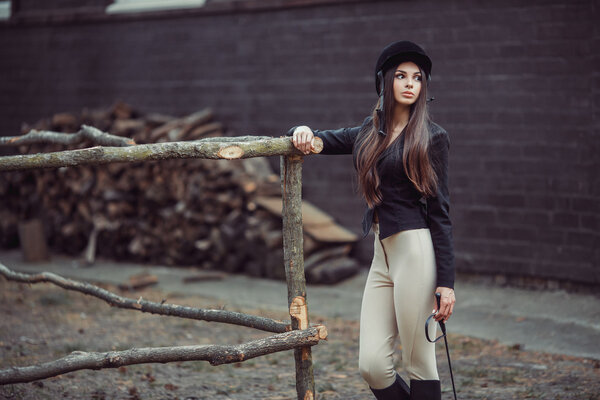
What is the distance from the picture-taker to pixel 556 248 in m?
7.28

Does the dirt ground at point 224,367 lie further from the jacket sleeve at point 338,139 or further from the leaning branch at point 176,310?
the jacket sleeve at point 338,139

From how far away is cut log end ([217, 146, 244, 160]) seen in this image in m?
3.74

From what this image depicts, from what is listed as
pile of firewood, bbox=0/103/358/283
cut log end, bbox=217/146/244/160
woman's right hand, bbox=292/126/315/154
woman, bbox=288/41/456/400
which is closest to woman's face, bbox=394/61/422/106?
woman, bbox=288/41/456/400

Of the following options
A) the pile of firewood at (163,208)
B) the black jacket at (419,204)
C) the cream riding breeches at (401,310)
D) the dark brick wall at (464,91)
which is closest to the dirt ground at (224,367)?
the cream riding breeches at (401,310)

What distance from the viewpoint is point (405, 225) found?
350 centimetres

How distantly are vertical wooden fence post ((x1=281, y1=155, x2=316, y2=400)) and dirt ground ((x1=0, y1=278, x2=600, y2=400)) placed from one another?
1068 millimetres

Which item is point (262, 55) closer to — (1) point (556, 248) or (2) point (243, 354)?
(1) point (556, 248)

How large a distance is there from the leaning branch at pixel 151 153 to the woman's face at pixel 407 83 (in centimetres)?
48

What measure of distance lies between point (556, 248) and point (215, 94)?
15.7 feet

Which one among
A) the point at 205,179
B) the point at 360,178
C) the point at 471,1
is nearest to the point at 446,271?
the point at 360,178

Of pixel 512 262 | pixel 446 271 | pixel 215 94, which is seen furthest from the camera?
pixel 215 94

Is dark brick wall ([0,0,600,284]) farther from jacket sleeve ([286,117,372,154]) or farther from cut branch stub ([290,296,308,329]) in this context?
cut branch stub ([290,296,308,329])

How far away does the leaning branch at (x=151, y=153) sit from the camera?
12.1 ft

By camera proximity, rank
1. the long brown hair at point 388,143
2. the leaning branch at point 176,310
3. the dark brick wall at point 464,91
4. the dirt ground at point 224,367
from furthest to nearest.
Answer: the dark brick wall at point 464,91, the dirt ground at point 224,367, the leaning branch at point 176,310, the long brown hair at point 388,143
